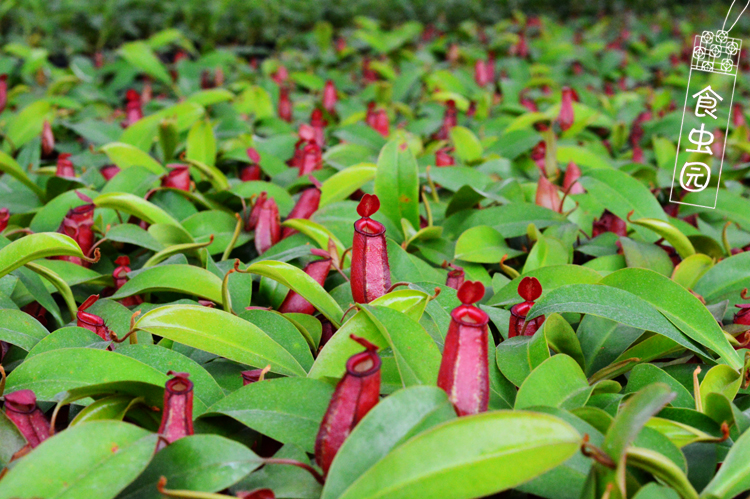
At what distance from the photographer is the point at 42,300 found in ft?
2.93

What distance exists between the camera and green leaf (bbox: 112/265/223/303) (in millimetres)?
891

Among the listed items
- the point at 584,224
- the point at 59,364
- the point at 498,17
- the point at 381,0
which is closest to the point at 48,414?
the point at 59,364

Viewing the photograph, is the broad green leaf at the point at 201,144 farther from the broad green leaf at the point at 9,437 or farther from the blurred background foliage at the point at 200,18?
the blurred background foliage at the point at 200,18

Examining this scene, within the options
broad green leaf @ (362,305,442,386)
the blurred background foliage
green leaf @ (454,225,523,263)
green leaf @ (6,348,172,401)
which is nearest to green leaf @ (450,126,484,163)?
green leaf @ (454,225,523,263)

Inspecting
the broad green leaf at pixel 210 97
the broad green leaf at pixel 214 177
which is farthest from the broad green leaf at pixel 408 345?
the broad green leaf at pixel 210 97

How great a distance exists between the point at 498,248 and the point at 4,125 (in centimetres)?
153

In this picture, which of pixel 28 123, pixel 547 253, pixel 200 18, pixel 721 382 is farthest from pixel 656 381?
pixel 200 18

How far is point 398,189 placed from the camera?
→ 117 centimetres

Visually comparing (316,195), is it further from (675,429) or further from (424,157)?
(675,429)

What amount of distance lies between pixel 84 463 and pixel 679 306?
0.71 meters

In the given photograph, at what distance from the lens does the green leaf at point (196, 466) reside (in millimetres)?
559

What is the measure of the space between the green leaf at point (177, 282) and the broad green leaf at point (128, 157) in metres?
0.52

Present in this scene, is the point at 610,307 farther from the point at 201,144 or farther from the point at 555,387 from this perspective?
the point at 201,144

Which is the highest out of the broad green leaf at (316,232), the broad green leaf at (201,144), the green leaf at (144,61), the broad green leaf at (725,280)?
A: the green leaf at (144,61)
